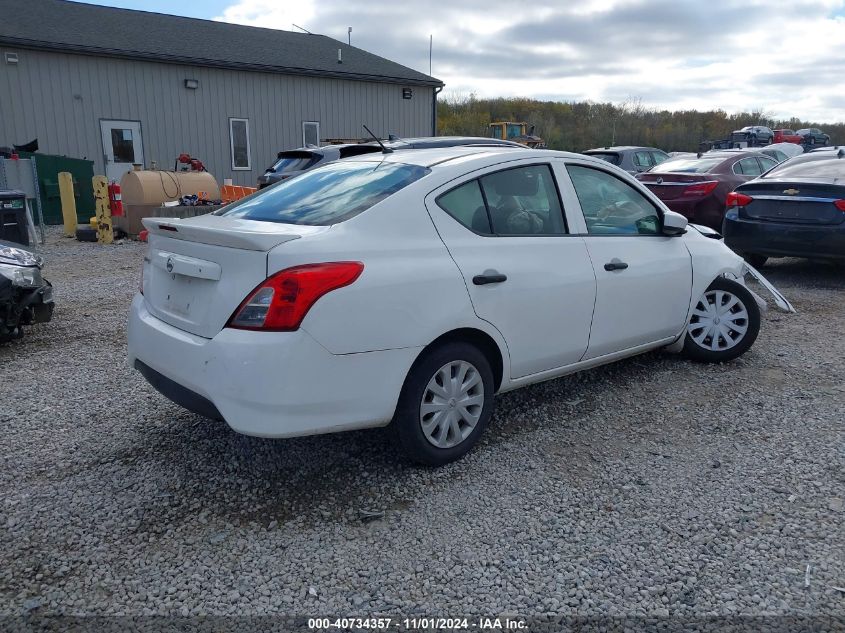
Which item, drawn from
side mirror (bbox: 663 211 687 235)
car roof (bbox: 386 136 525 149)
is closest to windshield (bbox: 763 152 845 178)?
car roof (bbox: 386 136 525 149)

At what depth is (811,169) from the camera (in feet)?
27.7

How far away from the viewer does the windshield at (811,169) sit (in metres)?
8.09

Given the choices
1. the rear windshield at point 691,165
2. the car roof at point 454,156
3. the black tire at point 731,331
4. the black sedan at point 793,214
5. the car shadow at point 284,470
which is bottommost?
the car shadow at point 284,470

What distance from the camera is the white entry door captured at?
1697 centimetres

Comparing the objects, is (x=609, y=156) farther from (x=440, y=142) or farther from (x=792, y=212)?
(x=440, y=142)

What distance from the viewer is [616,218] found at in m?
4.41

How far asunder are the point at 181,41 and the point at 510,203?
18.3 metres

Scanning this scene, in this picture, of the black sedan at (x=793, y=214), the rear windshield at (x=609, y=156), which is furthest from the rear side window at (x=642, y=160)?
the black sedan at (x=793, y=214)

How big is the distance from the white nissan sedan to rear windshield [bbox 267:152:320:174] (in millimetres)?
7692

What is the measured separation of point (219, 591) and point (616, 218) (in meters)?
3.18

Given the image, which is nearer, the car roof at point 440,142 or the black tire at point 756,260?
the car roof at point 440,142

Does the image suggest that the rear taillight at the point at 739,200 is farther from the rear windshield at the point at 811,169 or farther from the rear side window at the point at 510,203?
the rear side window at the point at 510,203

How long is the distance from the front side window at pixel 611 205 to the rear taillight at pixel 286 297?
1894 mm

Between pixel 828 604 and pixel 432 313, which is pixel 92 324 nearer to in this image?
pixel 432 313
